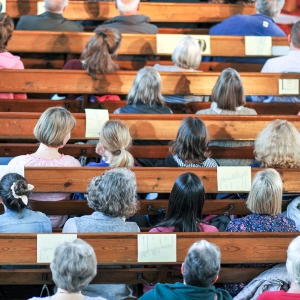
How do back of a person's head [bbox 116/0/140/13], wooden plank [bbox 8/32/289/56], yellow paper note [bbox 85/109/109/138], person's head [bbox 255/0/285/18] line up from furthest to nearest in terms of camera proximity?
person's head [bbox 255/0/285/18] → back of a person's head [bbox 116/0/140/13] → wooden plank [bbox 8/32/289/56] → yellow paper note [bbox 85/109/109/138]

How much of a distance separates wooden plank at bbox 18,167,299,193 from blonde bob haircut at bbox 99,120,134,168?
11 cm

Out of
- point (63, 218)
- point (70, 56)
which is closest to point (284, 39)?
point (70, 56)

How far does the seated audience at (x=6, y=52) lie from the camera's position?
18.8 feet

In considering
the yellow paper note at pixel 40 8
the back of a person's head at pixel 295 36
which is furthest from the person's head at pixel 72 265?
the yellow paper note at pixel 40 8

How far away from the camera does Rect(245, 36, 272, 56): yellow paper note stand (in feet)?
21.4

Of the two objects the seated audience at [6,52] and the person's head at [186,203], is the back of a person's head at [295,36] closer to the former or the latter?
the seated audience at [6,52]

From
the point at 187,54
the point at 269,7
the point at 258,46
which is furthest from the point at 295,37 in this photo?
the point at 187,54

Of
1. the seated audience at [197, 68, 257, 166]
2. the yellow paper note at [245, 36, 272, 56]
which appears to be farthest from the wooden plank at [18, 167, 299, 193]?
the yellow paper note at [245, 36, 272, 56]

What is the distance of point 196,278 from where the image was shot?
3512 millimetres

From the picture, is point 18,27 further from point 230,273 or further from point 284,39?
point 230,273

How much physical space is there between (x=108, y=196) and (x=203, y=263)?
0.74 metres

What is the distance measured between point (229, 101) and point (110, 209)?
5.46ft

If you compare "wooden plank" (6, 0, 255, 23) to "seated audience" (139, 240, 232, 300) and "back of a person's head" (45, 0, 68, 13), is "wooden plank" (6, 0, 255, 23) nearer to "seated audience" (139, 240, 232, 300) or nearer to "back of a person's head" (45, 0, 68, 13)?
"back of a person's head" (45, 0, 68, 13)

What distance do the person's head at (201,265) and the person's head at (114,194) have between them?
25.0 inches
